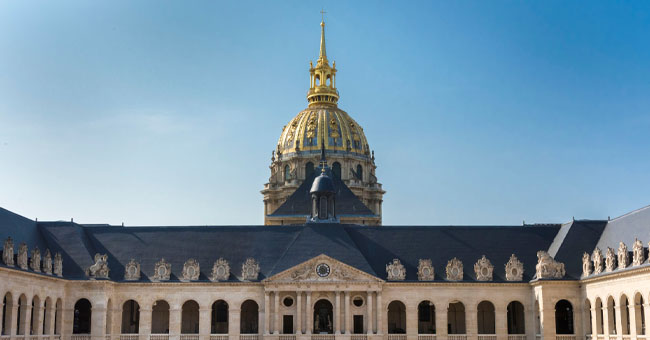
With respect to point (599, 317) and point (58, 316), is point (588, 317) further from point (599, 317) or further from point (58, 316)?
point (58, 316)

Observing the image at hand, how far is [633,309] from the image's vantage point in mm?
72750

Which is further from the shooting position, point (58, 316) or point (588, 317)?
point (58, 316)

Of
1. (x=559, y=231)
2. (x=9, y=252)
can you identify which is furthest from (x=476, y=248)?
(x=9, y=252)

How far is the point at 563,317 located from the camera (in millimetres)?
88250

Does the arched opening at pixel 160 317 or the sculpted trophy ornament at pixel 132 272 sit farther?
the arched opening at pixel 160 317

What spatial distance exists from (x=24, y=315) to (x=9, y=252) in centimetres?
613

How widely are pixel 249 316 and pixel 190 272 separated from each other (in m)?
8.03

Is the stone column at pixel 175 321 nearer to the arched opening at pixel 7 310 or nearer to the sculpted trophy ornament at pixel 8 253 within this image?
the arched opening at pixel 7 310

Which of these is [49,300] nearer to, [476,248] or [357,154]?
[476,248]

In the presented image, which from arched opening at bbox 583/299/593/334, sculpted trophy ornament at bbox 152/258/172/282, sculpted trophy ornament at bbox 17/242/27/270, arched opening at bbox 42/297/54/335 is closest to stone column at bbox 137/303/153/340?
sculpted trophy ornament at bbox 152/258/172/282

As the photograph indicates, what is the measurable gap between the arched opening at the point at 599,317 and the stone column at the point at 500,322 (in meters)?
9.89

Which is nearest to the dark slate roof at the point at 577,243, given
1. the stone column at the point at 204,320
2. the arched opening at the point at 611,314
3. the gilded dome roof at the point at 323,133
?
the arched opening at the point at 611,314

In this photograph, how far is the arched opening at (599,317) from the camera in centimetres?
8056

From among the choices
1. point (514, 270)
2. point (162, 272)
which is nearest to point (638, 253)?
point (514, 270)
